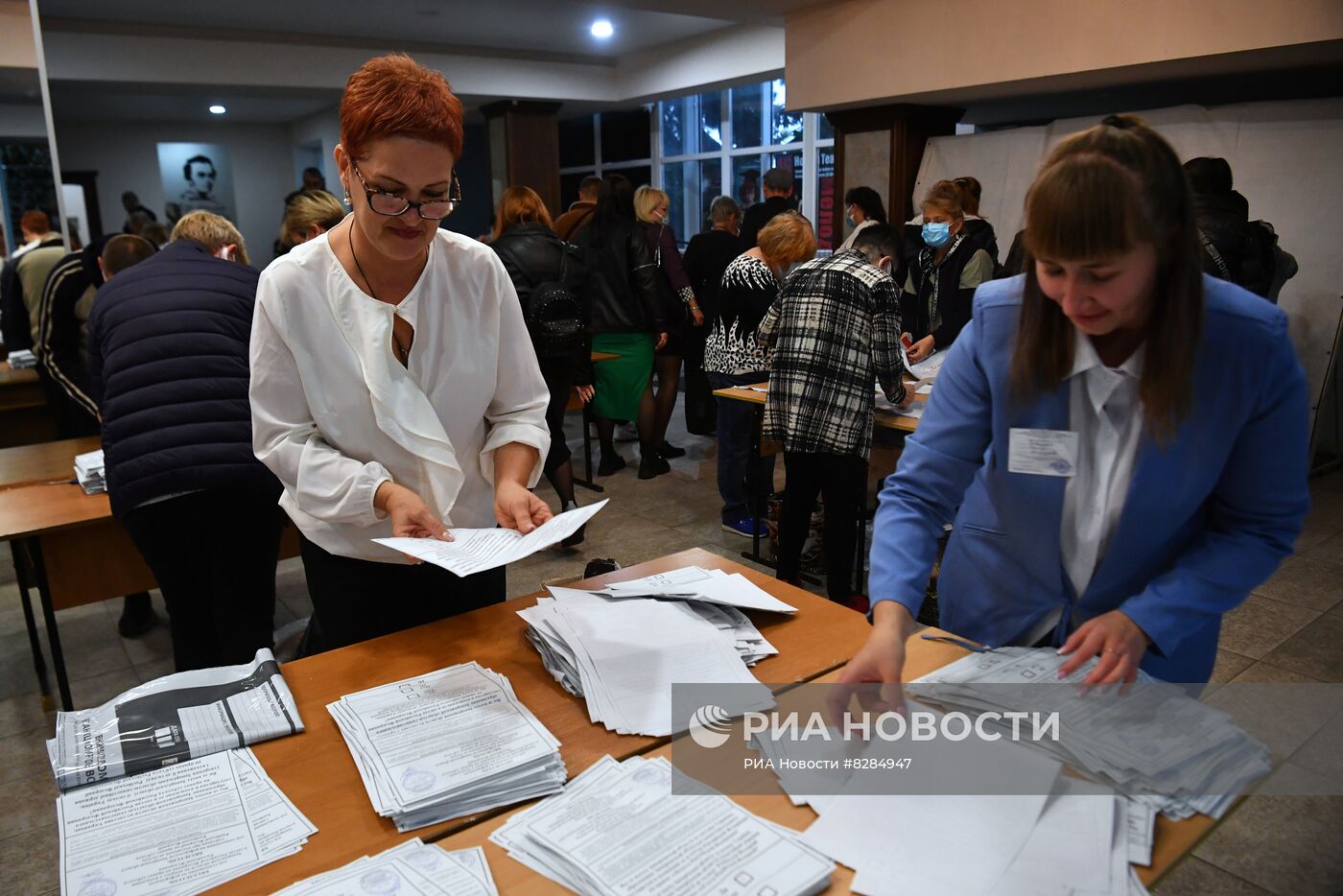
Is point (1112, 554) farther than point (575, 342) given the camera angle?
No

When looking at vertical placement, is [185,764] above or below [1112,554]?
below

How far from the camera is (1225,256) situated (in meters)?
4.15

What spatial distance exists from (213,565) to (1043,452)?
2.09m

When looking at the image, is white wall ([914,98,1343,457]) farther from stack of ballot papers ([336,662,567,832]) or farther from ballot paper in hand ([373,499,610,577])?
stack of ballot papers ([336,662,567,832])

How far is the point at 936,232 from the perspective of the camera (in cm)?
478

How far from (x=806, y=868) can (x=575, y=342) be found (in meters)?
3.49

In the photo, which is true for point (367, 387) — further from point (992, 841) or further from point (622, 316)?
point (622, 316)

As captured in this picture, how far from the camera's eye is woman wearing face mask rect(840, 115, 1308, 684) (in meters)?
1.02

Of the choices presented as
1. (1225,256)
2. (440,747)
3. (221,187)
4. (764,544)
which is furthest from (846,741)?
(221,187)

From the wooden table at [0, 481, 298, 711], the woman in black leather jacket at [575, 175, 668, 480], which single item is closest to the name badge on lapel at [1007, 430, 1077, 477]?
the wooden table at [0, 481, 298, 711]

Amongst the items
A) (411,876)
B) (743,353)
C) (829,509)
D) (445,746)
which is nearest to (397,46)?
(743,353)

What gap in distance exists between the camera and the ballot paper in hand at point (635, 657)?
1.23 metres

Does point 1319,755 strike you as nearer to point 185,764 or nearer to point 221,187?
point 185,764

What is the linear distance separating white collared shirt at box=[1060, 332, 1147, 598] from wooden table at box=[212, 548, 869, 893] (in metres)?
0.40
